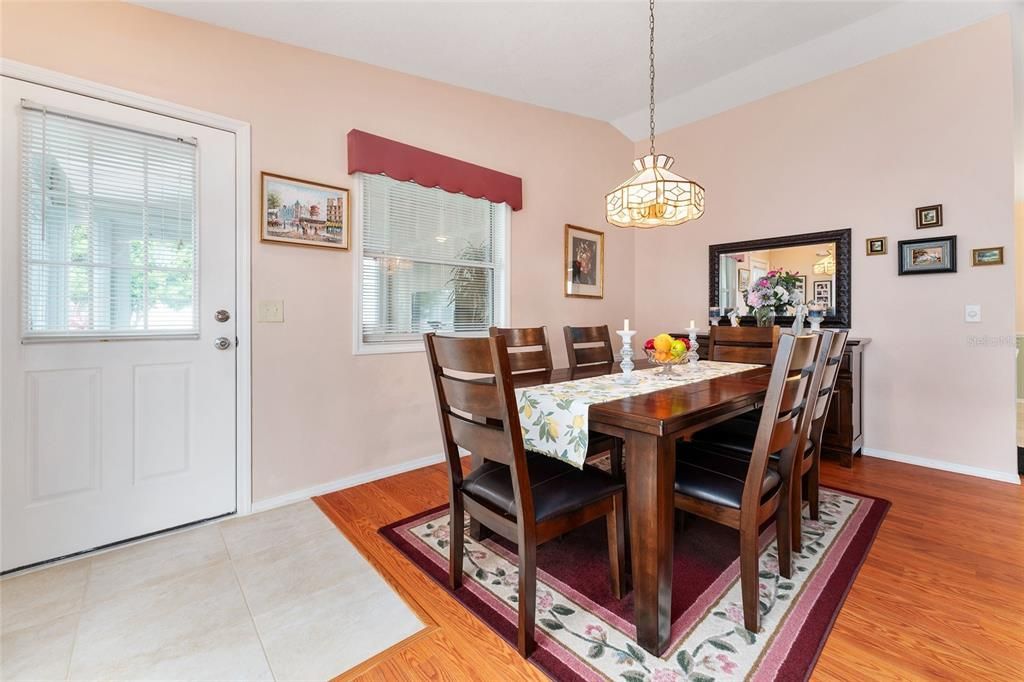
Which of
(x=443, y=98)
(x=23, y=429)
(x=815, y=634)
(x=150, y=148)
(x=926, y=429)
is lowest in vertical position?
(x=815, y=634)

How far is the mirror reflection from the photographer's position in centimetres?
325

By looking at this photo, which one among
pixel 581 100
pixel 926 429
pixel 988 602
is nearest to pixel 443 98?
pixel 581 100

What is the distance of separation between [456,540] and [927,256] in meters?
3.46

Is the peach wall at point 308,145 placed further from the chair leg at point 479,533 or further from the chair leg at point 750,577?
the chair leg at point 750,577

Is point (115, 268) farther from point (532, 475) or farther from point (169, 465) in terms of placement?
point (532, 475)

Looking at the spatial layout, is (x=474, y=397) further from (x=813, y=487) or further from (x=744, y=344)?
(x=744, y=344)

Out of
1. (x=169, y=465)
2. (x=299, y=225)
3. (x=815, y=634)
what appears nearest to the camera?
(x=815, y=634)

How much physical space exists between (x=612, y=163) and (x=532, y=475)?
3.57 m

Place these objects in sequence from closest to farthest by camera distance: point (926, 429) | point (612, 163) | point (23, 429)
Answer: point (23, 429)
point (926, 429)
point (612, 163)

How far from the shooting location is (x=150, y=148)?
2.01 meters

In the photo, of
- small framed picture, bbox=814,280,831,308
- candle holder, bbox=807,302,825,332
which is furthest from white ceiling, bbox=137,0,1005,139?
candle holder, bbox=807,302,825,332

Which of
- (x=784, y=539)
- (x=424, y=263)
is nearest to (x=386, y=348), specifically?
(x=424, y=263)

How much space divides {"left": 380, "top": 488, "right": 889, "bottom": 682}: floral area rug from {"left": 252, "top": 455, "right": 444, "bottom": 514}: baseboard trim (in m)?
0.63

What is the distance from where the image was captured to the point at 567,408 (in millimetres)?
1435
